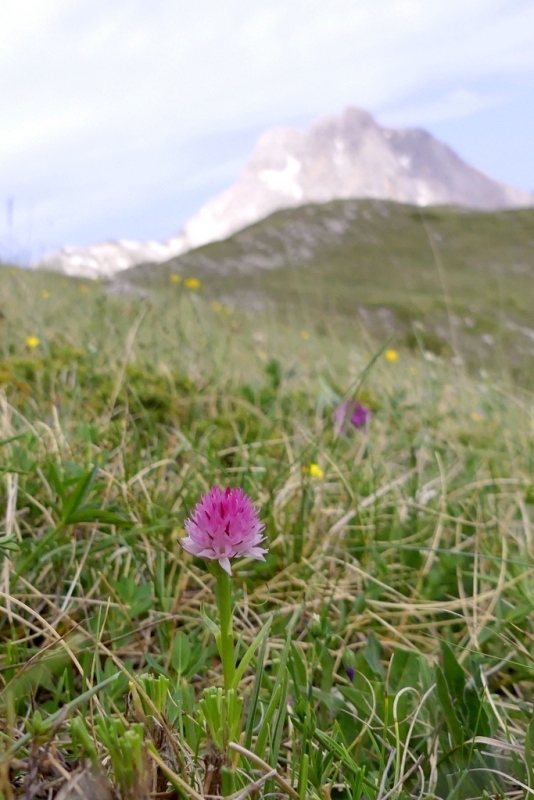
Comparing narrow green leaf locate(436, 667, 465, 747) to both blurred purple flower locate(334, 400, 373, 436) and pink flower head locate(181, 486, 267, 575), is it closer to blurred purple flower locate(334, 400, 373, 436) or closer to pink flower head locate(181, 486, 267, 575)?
pink flower head locate(181, 486, 267, 575)

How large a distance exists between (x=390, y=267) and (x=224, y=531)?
32.8 m

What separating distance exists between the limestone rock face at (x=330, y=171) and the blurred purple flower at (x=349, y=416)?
15365cm

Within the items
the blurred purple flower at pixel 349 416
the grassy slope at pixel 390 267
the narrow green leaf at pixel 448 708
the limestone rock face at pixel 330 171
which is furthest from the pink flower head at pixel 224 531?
the limestone rock face at pixel 330 171

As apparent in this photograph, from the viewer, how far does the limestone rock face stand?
16038 centimetres

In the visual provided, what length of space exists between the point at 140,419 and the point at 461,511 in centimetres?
105

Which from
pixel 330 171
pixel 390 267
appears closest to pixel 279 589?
pixel 390 267

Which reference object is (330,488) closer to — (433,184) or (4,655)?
(4,655)

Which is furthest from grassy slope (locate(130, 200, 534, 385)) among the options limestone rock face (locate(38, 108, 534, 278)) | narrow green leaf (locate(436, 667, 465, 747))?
limestone rock face (locate(38, 108, 534, 278))

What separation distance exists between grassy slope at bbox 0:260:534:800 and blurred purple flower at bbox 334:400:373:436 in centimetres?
6

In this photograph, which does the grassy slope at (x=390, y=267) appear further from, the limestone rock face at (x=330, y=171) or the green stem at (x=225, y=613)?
the limestone rock face at (x=330, y=171)

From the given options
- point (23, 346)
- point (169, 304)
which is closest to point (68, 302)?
point (169, 304)

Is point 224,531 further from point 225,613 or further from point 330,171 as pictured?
point 330,171

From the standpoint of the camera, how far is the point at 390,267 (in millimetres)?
32344

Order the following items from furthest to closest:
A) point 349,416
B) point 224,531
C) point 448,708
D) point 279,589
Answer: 1. point 349,416
2. point 279,589
3. point 448,708
4. point 224,531
